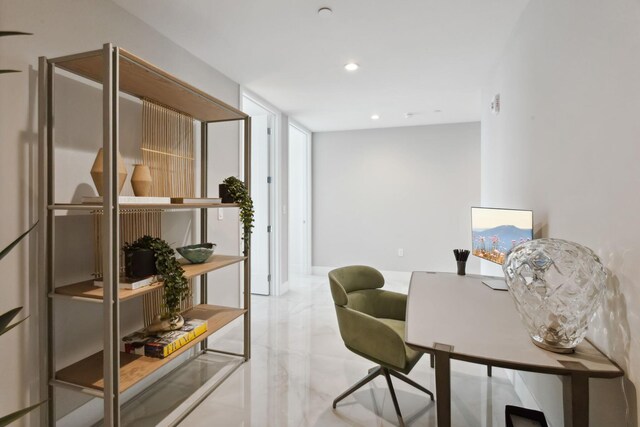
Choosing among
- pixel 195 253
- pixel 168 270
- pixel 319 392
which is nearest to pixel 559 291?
pixel 319 392

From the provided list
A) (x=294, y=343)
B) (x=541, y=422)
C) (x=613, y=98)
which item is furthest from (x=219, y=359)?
(x=613, y=98)

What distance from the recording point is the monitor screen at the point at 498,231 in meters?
1.76

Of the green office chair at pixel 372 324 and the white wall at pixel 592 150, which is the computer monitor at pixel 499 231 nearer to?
the white wall at pixel 592 150

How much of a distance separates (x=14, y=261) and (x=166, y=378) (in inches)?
51.1

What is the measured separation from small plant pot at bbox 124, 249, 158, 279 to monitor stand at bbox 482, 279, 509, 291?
1.94m

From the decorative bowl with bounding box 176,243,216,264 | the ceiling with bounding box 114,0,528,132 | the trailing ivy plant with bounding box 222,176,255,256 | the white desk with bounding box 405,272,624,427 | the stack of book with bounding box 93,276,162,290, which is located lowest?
the white desk with bounding box 405,272,624,427

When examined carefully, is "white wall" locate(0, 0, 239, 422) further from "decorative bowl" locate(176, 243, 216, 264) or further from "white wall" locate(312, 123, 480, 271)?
"white wall" locate(312, 123, 480, 271)

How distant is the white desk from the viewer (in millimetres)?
1021

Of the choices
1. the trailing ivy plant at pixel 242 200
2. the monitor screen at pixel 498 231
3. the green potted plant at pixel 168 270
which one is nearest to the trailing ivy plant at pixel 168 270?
the green potted plant at pixel 168 270

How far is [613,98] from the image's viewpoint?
3.60ft

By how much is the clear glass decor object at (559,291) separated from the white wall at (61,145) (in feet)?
6.92

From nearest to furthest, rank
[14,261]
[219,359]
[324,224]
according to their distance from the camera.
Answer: [14,261] < [219,359] < [324,224]

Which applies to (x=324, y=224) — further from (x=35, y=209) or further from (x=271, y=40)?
(x=35, y=209)

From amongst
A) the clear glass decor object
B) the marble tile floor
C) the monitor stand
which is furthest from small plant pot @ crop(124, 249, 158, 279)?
the monitor stand
